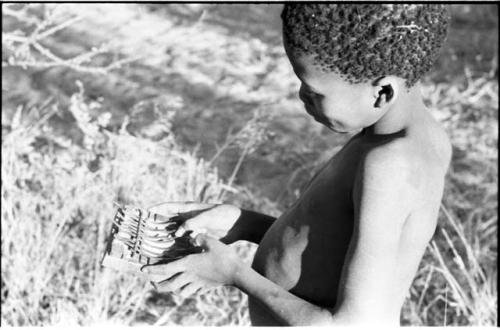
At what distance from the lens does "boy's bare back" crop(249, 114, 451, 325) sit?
1.61m

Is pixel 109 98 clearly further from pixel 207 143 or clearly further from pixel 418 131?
pixel 418 131

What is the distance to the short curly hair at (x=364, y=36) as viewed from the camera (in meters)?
1.56

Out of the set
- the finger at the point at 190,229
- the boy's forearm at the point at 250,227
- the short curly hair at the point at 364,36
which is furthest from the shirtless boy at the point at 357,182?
the boy's forearm at the point at 250,227

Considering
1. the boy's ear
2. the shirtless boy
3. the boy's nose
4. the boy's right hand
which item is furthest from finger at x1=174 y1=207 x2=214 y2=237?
the boy's ear

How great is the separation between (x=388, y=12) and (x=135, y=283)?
192cm

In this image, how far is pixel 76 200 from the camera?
119 inches

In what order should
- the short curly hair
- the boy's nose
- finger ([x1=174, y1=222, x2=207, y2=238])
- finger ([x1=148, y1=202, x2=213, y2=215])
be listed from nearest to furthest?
the short curly hair < the boy's nose < finger ([x1=174, y1=222, x2=207, y2=238]) < finger ([x1=148, y1=202, x2=213, y2=215])

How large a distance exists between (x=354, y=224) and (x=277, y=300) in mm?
219

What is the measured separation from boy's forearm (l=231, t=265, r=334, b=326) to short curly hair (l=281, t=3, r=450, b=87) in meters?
0.43

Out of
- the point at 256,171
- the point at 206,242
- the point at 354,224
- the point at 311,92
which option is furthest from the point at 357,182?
the point at 256,171

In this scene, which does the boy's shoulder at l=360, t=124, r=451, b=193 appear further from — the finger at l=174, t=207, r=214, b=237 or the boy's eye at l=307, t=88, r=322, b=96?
the finger at l=174, t=207, r=214, b=237

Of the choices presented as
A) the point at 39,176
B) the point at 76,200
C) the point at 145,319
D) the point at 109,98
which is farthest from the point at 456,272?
the point at 109,98

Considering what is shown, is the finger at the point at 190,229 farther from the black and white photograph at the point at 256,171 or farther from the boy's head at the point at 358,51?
the boy's head at the point at 358,51

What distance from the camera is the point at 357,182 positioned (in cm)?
163
